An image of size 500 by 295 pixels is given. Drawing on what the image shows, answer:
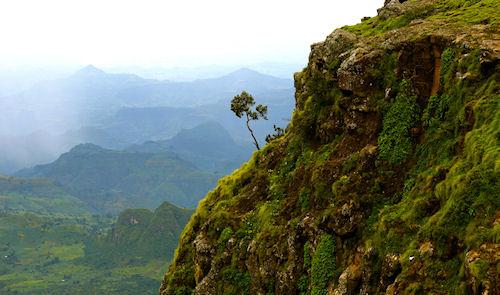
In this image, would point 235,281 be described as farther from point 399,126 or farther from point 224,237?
point 399,126

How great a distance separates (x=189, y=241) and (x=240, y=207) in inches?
358

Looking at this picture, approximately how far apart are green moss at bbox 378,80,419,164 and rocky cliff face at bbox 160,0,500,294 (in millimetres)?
83

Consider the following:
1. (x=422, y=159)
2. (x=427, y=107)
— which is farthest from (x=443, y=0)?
(x=422, y=159)

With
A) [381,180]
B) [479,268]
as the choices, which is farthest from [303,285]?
[479,268]

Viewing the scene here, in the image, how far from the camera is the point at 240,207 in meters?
48.1

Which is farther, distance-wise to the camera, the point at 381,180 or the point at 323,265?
the point at 381,180

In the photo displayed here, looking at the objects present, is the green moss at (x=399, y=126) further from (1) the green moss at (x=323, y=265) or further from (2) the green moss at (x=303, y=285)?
(2) the green moss at (x=303, y=285)

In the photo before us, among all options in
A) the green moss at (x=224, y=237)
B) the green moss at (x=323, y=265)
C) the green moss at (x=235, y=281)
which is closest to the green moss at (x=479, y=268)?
the green moss at (x=323, y=265)

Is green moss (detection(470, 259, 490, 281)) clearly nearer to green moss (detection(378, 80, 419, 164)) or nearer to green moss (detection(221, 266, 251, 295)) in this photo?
green moss (detection(378, 80, 419, 164))

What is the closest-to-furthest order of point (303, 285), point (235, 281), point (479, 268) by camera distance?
point (479, 268)
point (303, 285)
point (235, 281)

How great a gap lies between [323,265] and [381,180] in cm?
715

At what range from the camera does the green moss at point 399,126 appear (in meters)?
34.2

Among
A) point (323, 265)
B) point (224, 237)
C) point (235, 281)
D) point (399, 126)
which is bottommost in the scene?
point (235, 281)

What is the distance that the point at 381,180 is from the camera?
33.8 m
